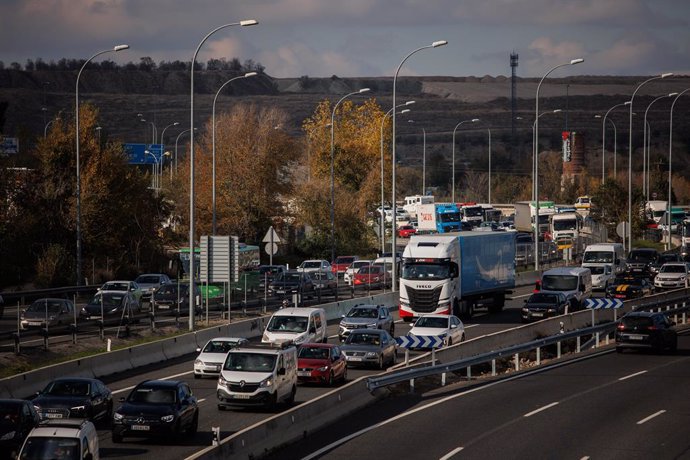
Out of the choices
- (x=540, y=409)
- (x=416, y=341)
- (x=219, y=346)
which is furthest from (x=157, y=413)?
(x=416, y=341)

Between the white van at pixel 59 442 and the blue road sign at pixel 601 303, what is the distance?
100 feet

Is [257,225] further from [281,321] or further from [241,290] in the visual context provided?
[281,321]

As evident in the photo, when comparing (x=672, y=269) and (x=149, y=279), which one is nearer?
(x=149, y=279)

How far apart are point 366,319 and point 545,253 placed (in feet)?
138

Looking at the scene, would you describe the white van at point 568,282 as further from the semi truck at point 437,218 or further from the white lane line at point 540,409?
the semi truck at point 437,218

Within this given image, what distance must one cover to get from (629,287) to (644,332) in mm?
18840

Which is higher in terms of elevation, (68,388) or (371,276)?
(371,276)

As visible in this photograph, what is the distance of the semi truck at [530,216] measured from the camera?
10081cm

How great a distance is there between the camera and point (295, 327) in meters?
37.8

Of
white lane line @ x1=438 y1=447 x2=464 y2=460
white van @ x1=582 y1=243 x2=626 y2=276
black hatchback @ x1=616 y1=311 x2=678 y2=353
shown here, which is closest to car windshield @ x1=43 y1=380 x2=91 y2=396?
white lane line @ x1=438 y1=447 x2=464 y2=460

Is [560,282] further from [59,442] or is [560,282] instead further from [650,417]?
[59,442]

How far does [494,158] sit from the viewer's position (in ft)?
624

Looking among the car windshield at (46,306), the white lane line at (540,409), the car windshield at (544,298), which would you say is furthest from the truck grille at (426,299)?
the white lane line at (540,409)

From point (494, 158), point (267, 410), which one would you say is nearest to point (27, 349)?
point (267, 410)
